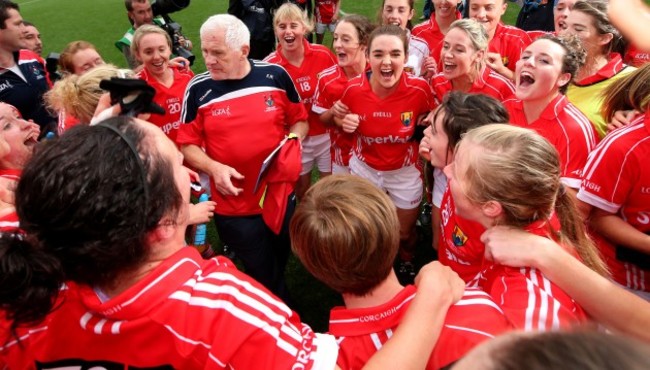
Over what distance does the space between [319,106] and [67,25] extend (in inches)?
553

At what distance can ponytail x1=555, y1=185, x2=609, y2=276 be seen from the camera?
6.38 ft

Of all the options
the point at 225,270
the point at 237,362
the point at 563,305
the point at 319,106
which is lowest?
the point at 319,106

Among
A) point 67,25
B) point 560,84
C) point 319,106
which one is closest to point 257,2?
point 319,106

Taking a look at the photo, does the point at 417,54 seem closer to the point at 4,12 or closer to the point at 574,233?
Answer: the point at 574,233

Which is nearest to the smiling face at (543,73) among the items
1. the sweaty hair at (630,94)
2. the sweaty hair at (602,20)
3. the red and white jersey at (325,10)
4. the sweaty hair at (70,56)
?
the sweaty hair at (630,94)

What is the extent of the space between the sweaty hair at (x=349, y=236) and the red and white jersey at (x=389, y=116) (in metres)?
2.15

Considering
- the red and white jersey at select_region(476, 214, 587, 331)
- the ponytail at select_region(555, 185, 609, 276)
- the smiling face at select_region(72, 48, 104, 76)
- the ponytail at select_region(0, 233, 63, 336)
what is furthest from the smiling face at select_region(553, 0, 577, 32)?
the ponytail at select_region(0, 233, 63, 336)

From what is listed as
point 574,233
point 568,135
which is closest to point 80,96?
point 574,233

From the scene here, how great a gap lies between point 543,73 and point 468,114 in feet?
2.99

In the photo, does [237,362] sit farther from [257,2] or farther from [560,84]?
[257,2]

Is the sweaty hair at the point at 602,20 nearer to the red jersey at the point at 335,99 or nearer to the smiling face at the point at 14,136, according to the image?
the red jersey at the point at 335,99

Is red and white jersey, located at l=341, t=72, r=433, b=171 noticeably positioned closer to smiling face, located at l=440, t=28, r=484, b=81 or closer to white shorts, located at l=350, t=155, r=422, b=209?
white shorts, located at l=350, t=155, r=422, b=209

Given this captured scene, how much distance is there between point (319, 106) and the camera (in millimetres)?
4309

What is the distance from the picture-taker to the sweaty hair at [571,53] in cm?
300
